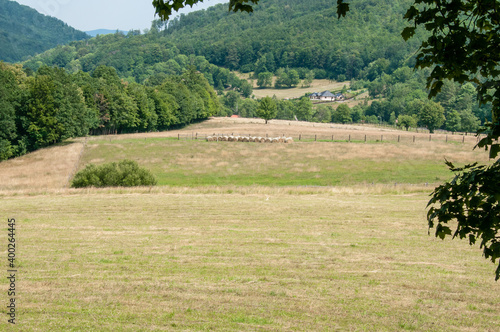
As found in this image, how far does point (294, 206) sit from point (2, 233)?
1652cm

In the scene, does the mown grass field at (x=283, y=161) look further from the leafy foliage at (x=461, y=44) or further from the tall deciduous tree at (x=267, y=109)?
the tall deciduous tree at (x=267, y=109)

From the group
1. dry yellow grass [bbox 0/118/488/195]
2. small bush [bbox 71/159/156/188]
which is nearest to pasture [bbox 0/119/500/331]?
small bush [bbox 71/159/156/188]

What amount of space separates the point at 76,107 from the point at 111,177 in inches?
1671

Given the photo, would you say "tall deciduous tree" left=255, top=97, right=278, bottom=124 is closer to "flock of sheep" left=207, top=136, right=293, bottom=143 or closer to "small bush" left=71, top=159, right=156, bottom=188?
"flock of sheep" left=207, top=136, right=293, bottom=143

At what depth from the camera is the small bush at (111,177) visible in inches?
1624

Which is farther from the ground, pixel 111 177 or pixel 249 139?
pixel 249 139

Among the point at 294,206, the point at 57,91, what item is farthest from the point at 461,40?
the point at 57,91

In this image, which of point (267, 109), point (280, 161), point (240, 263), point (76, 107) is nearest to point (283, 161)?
point (280, 161)

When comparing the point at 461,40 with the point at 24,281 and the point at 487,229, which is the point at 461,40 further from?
the point at 24,281

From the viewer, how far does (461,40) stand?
20.2ft

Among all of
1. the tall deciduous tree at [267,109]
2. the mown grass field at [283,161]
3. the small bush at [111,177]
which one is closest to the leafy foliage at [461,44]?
the small bush at [111,177]

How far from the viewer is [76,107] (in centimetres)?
7888

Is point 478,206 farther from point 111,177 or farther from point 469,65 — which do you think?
point 111,177

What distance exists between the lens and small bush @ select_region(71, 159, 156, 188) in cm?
4125
